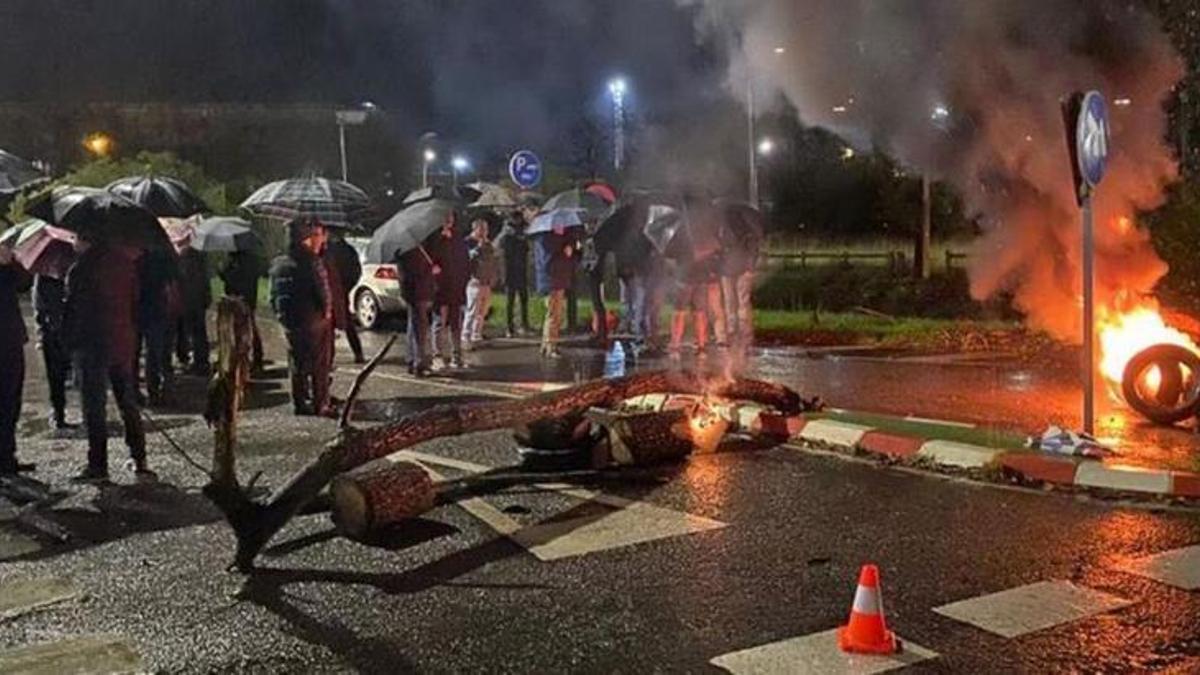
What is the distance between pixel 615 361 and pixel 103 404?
692cm

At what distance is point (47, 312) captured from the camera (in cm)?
1089

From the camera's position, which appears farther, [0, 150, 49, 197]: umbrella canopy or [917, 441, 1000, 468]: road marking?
[0, 150, 49, 197]: umbrella canopy

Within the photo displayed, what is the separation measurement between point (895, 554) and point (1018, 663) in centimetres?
151

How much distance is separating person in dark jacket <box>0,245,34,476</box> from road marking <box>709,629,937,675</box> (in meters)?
5.77

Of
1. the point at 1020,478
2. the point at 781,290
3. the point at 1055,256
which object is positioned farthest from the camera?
the point at 781,290

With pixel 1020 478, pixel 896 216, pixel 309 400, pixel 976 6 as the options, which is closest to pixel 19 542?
pixel 309 400

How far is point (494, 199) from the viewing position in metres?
22.8

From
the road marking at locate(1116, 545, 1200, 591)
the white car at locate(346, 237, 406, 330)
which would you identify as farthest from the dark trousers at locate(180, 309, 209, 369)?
the road marking at locate(1116, 545, 1200, 591)

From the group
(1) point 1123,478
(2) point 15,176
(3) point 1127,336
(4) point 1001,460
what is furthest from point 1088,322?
(2) point 15,176

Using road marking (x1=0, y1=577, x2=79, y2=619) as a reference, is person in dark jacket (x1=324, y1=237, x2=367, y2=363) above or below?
above

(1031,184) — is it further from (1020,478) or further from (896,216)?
(896,216)

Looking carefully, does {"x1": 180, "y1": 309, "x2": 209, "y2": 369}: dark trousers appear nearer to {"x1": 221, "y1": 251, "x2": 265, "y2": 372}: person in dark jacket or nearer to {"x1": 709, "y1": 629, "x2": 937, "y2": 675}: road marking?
{"x1": 221, "y1": 251, "x2": 265, "y2": 372}: person in dark jacket

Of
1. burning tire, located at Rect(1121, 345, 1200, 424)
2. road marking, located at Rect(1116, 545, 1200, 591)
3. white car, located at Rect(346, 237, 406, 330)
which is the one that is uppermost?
white car, located at Rect(346, 237, 406, 330)

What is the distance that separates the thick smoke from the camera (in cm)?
1323
